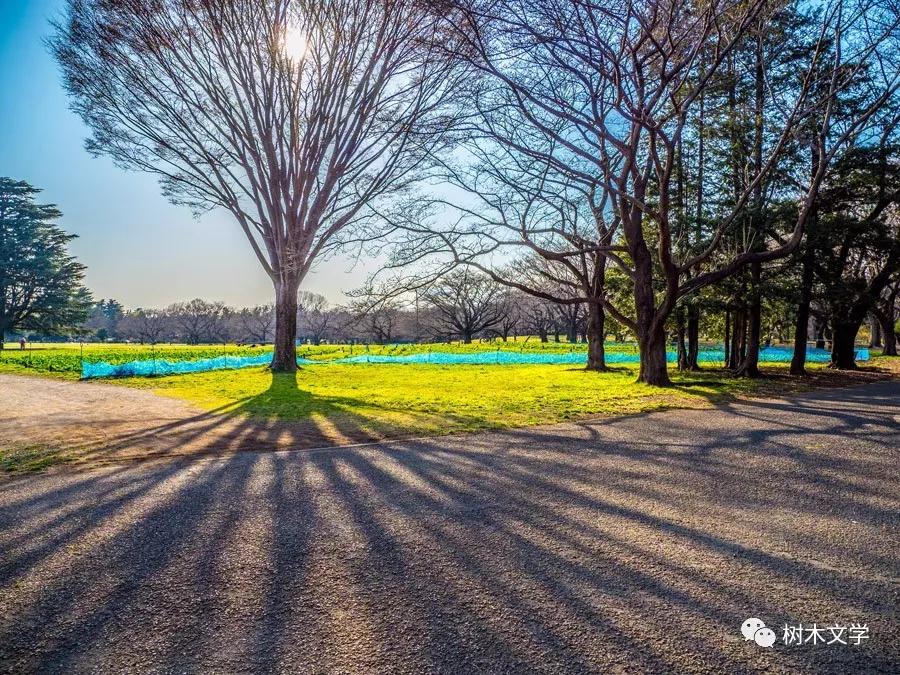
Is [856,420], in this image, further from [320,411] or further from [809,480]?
[320,411]

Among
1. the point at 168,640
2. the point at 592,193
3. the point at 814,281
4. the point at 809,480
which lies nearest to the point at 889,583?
the point at 809,480

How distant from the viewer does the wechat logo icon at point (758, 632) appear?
189 cm

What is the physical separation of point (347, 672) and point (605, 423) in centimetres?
567

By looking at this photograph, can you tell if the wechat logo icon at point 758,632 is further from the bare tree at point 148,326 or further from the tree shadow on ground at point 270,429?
the bare tree at point 148,326

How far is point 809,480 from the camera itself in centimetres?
401

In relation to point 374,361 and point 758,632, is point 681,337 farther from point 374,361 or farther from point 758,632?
point 758,632

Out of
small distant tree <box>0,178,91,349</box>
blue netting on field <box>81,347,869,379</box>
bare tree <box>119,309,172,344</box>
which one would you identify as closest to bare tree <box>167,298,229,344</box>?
bare tree <box>119,309,172,344</box>

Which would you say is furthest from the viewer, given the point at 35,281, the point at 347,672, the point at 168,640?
the point at 35,281

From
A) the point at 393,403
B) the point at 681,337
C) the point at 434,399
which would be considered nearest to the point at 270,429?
the point at 393,403

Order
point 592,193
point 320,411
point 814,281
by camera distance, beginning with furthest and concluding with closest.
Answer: point 814,281
point 592,193
point 320,411

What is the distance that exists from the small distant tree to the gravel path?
45.2 metres

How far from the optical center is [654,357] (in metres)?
12.1

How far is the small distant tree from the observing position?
3678 centimetres

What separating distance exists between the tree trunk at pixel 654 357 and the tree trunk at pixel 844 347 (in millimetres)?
12473
